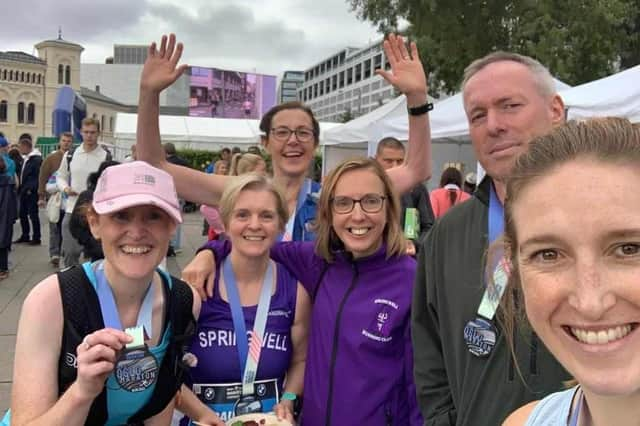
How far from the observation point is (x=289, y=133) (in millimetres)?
3219

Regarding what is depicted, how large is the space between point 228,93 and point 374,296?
79813mm

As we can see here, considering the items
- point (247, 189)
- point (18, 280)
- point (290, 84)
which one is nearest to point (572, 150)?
point (247, 189)

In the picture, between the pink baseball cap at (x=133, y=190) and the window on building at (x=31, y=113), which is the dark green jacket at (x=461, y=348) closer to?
the pink baseball cap at (x=133, y=190)

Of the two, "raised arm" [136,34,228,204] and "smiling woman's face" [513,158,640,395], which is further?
"raised arm" [136,34,228,204]

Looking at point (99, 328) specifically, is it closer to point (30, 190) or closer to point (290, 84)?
point (30, 190)

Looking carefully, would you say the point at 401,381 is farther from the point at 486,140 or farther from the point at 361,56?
the point at 361,56

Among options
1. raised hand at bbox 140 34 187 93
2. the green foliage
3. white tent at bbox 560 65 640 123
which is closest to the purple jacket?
raised hand at bbox 140 34 187 93

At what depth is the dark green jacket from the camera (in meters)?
1.60

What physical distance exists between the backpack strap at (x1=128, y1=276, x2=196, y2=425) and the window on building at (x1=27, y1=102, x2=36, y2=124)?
98.4 m

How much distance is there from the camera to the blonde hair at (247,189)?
2607mm

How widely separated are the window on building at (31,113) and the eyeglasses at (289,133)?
97.5 meters

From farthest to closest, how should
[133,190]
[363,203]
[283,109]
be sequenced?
[283,109] < [363,203] < [133,190]

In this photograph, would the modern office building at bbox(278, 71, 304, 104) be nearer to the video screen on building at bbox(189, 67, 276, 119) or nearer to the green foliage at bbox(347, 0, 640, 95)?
the video screen on building at bbox(189, 67, 276, 119)

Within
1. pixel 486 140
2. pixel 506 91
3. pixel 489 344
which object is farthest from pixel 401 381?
pixel 506 91
